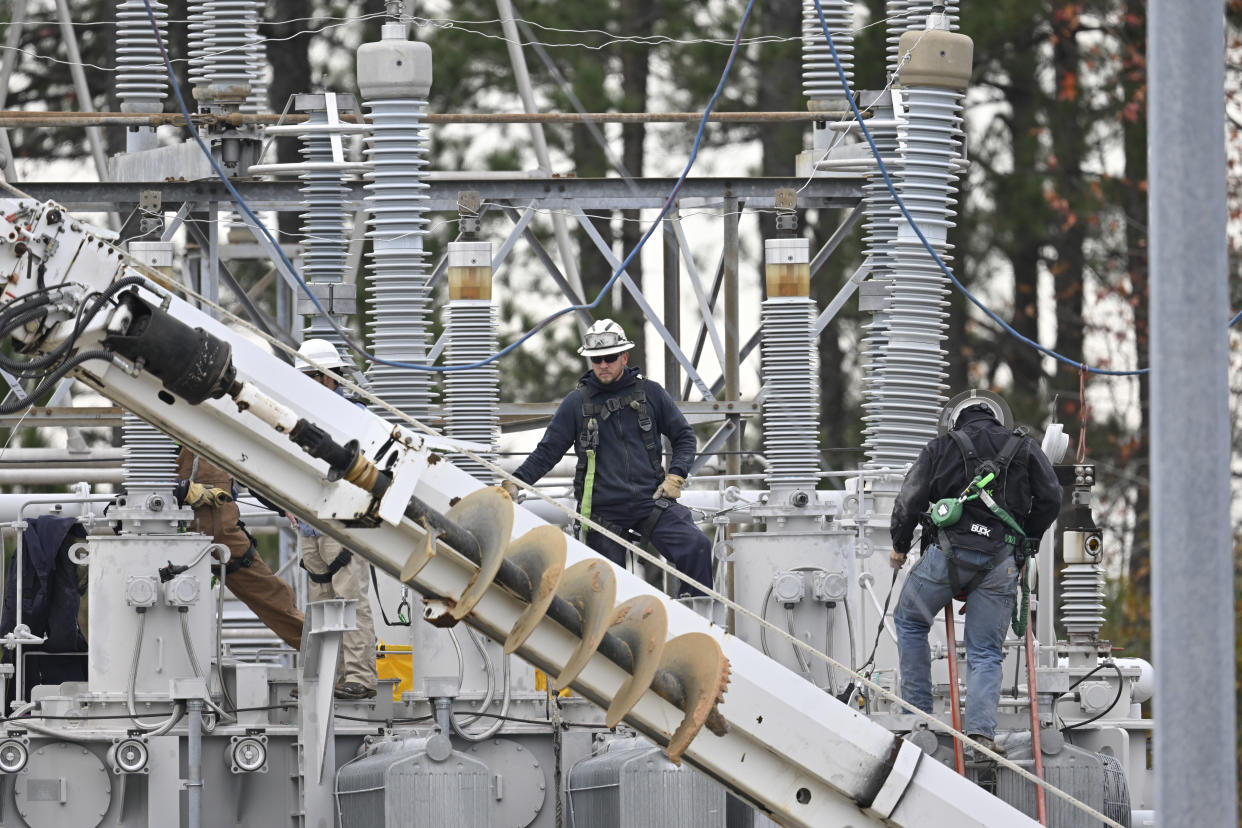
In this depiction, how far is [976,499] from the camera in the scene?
11.3 m

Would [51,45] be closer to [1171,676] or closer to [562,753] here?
[562,753]

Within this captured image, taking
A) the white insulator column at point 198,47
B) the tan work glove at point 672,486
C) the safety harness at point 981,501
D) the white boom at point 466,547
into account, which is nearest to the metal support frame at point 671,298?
the white insulator column at point 198,47

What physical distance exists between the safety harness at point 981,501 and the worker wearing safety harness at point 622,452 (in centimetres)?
153

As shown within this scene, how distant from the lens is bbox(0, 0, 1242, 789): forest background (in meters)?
27.9

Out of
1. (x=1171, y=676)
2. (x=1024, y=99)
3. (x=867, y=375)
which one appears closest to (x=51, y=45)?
(x=1024, y=99)

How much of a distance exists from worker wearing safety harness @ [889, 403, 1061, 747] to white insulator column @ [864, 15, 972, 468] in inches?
63.4

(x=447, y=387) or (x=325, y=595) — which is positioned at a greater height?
(x=447, y=387)

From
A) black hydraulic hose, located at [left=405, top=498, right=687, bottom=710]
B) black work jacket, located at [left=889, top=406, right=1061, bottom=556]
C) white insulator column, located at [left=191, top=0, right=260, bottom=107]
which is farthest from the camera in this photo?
white insulator column, located at [left=191, top=0, right=260, bottom=107]

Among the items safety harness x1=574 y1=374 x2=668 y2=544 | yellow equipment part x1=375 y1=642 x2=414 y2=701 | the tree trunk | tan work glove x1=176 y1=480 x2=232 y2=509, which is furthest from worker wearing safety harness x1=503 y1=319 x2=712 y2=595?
the tree trunk

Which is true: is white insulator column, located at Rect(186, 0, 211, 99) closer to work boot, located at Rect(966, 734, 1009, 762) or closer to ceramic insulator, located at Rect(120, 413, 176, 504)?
ceramic insulator, located at Rect(120, 413, 176, 504)

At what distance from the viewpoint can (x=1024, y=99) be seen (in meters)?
29.5

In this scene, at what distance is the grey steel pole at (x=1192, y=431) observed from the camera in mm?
6836

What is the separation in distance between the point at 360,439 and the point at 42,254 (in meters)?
1.34

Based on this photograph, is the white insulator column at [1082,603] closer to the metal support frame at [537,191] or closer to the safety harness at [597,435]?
the safety harness at [597,435]
